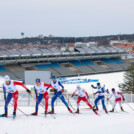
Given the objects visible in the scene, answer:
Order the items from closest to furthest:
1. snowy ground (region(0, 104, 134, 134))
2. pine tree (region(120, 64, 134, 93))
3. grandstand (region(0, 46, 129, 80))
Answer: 1. snowy ground (region(0, 104, 134, 134))
2. pine tree (region(120, 64, 134, 93))
3. grandstand (region(0, 46, 129, 80))

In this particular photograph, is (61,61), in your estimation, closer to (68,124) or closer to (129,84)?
(129,84)

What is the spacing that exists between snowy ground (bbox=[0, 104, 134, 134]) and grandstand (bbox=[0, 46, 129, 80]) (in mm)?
31669

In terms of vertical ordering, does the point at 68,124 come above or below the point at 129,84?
above

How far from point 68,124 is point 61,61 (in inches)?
1757

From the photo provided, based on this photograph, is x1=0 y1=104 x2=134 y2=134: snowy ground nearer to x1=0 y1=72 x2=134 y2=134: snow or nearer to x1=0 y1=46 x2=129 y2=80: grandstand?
x1=0 y1=72 x2=134 y2=134: snow

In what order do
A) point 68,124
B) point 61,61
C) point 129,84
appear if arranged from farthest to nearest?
point 61,61, point 129,84, point 68,124

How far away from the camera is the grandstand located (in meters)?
46.1

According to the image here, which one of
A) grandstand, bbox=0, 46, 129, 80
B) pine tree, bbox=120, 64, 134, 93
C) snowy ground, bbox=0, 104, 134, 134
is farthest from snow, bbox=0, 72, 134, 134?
grandstand, bbox=0, 46, 129, 80

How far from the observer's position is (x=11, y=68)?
45938mm

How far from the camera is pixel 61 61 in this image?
2154 inches

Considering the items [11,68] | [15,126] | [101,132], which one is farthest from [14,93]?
[11,68]

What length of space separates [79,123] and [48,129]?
4.39 ft

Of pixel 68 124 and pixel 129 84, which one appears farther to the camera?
pixel 129 84

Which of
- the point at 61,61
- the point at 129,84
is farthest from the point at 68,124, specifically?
the point at 61,61
